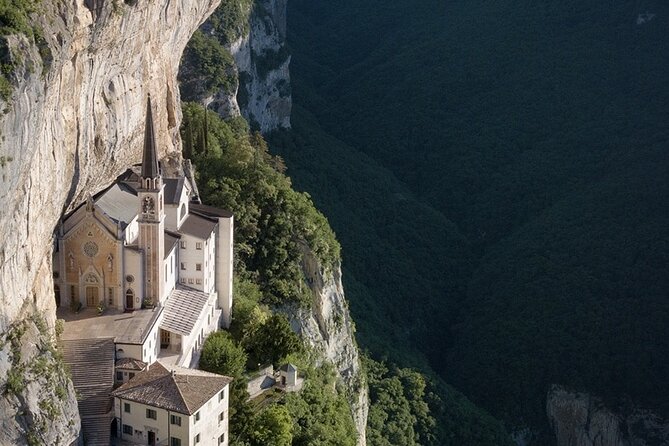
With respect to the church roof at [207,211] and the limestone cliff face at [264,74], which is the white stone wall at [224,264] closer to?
the church roof at [207,211]

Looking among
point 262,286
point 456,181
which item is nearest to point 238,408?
point 262,286

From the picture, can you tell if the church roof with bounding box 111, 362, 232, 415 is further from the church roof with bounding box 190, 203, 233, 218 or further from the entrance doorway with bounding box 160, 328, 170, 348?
the church roof with bounding box 190, 203, 233, 218

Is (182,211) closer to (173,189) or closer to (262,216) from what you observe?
(173,189)

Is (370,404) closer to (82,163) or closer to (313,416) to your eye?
(313,416)

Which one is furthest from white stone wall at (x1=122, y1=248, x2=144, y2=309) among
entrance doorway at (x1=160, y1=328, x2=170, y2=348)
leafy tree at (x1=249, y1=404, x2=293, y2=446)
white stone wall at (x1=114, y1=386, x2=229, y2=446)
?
leafy tree at (x1=249, y1=404, x2=293, y2=446)

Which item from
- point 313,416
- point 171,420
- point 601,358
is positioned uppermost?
point 171,420

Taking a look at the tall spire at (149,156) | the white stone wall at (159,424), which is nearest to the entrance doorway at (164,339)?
the white stone wall at (159,424)
